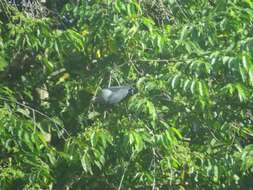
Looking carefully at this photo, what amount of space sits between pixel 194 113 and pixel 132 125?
1.61 ft

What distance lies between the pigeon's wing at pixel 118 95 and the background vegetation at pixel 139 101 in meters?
0.09

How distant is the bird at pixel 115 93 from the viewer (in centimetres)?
407

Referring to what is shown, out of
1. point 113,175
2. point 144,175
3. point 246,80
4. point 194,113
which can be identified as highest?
point 246,80

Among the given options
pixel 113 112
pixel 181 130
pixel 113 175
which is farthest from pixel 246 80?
pixel 113 175

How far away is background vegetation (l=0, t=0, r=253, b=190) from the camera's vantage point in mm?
3852

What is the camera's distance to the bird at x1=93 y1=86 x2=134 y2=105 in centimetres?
407

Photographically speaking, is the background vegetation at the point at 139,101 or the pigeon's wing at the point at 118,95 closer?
the background vegetation at the point at 139,101

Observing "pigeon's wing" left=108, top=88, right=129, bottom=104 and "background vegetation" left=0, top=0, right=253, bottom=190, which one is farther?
"pigeon's wing" left=108, top=88, right=129, bottom=104

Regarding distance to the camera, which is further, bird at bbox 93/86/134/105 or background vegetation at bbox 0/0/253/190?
bird at bbox 93/86/134/105

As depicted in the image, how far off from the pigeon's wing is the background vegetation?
0.31 ft

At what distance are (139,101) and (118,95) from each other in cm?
31

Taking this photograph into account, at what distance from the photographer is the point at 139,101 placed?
382cm

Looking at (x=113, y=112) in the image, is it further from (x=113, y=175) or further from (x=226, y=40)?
(x=226, y=40)

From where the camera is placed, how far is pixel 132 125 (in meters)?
3.88
